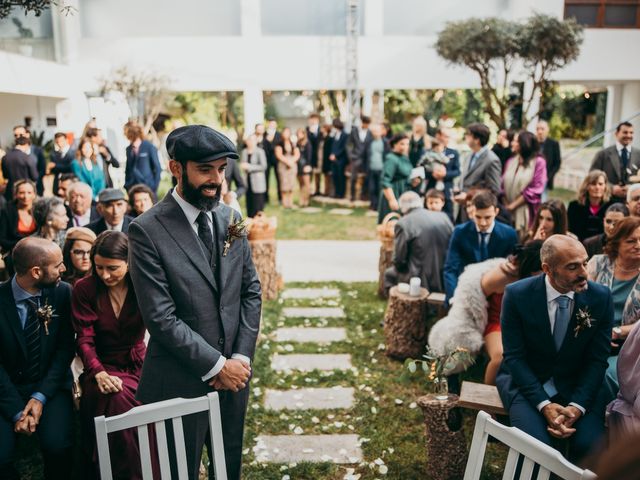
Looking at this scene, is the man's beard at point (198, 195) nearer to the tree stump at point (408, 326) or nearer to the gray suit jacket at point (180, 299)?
the gray suit jacket at point (180, 299)

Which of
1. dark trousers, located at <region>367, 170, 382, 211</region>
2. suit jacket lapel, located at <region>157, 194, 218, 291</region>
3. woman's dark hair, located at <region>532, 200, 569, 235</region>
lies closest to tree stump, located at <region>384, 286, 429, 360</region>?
woman's dark hair, located at <region>532, 200, 569, 235</region>

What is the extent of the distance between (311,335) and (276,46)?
12.6 meters

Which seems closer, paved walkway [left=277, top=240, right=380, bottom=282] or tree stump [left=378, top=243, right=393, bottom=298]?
tree stump [left=378, top=243, right=393, bottom=298]

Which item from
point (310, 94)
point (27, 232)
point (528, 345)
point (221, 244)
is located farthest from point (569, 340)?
point (310, 94)

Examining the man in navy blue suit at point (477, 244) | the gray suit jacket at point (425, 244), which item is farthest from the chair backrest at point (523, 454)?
the gray suit jacket at point (425, 244)

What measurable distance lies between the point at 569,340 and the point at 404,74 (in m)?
14.6

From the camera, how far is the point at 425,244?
17.8ft

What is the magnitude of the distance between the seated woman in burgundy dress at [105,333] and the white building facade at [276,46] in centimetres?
1363

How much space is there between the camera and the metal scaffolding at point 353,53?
16.4 meters

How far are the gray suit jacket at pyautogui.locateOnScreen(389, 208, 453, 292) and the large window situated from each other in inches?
529

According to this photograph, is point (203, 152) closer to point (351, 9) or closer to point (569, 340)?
point (569, 340)

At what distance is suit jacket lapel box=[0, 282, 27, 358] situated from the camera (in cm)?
308

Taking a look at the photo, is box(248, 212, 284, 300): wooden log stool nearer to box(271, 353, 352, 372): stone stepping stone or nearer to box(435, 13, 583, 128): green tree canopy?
box(271, 353, 352, 372): stone stepping stone

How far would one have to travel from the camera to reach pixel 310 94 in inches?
890
